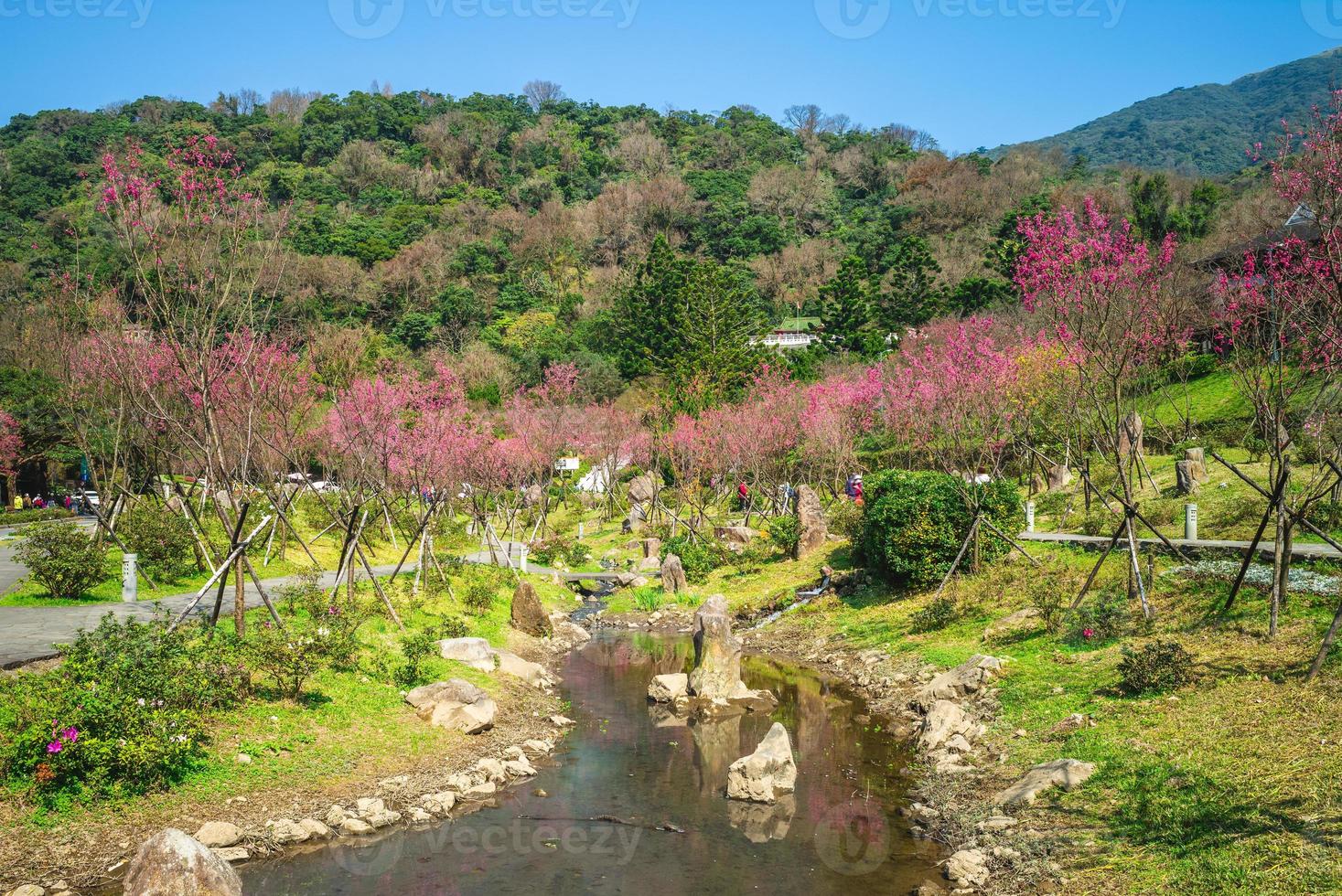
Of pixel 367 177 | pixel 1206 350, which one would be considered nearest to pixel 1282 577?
pixel 1206 350

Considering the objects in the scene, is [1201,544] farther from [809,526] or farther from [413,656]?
[413,656]

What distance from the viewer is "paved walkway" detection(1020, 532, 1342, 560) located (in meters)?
14.7

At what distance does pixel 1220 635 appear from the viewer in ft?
41.3

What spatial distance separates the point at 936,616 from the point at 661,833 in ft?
31.4

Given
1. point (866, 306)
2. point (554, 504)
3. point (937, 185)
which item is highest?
point (937, 185)

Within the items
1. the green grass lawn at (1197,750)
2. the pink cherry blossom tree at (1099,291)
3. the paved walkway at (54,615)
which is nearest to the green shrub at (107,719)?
the paved walkway at (54,615)

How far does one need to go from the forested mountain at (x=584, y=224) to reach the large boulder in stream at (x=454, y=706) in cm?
1643

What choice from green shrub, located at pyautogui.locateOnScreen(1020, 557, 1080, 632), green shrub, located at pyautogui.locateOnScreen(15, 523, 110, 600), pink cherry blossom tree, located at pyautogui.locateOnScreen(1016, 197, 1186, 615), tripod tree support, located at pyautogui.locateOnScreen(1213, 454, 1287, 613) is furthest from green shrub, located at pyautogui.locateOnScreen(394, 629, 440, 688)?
tripod tree support, located at pyautogui.locateOnScreen(1213, 454, 1287, 613)

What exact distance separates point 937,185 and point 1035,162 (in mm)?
12808

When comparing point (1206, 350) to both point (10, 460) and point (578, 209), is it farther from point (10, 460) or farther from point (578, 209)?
point (578, 209)

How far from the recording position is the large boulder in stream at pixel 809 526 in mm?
27797

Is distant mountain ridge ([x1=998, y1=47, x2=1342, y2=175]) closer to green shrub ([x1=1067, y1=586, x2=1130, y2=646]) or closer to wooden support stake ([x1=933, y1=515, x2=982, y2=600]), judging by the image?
wooden support stake ([x1=933, y1=515, x2=982, y2=600])

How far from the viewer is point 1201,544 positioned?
676 inches

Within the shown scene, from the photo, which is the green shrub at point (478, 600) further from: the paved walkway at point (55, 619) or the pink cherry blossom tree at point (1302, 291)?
the pink cherry blossom tree at point (1302, 291)
